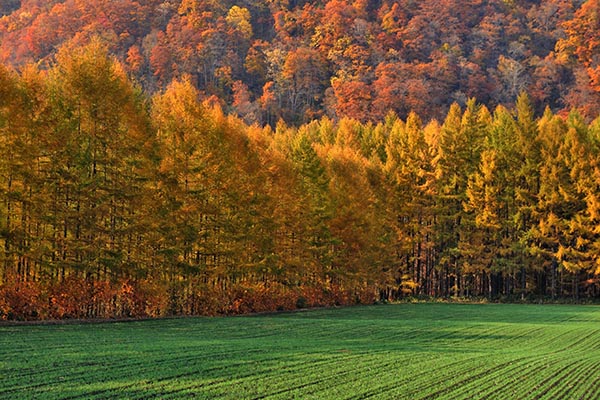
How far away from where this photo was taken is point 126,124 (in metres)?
35.0

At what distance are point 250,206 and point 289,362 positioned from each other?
24.4m

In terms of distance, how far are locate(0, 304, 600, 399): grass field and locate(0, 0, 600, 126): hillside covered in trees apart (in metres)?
86.8

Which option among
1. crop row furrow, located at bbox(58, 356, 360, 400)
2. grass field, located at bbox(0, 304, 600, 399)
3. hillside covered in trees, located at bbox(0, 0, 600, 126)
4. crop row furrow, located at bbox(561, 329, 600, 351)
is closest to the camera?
crop row furrow, located at bbox(58, 356, 360, 400)

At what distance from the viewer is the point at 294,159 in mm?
53906

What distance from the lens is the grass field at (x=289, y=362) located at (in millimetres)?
14656

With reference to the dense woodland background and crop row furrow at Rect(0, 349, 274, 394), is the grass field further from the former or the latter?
the dense woodland background

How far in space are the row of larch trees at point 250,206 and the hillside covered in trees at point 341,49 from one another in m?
46.3

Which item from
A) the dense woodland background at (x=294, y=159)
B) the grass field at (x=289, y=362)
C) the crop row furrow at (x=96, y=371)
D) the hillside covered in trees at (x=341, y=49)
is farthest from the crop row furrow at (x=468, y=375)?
the hillside covered in trees at (x=341, y=49)

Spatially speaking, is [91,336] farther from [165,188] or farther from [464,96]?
[464,96]

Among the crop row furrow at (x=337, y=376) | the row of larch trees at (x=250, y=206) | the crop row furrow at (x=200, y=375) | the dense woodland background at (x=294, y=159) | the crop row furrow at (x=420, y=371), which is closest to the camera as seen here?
the crop row furrow at (x=200, y=375)

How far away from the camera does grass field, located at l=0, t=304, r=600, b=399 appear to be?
14656mm

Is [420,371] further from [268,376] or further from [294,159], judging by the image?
[294,159]

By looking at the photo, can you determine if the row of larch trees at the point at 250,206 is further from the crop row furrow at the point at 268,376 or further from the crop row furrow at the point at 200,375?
the crop row furrow at the point at 268,376

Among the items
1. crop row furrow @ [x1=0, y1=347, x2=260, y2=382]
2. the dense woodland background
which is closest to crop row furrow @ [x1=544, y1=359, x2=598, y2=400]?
crop row furrow @ [x1=0, y1=347, x2=260, y2=382]
